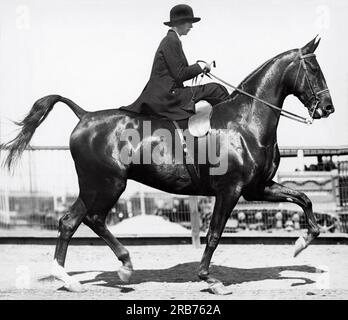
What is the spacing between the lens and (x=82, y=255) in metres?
11.5

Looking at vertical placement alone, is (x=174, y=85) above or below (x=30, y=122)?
above

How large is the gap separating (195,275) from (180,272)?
1.16 ft

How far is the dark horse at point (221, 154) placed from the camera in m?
7.68

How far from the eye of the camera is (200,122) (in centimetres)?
774

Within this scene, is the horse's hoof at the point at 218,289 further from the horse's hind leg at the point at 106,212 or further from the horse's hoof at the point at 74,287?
the horse's hoof at the point at 74,287

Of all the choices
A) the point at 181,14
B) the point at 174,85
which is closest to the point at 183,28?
the point at 181,14

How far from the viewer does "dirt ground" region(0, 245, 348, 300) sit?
7.45m

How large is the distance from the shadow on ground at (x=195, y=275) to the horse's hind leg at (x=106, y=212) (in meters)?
0.25

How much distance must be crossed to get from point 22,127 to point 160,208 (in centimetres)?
524

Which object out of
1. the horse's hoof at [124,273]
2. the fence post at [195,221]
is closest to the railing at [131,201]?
the fence post at [195,221]

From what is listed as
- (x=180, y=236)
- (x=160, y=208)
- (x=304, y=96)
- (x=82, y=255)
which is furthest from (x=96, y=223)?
(x=160, y=208)

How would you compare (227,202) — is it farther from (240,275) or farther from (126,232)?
(126,232)

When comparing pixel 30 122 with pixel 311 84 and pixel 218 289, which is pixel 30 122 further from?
pixel 311 84

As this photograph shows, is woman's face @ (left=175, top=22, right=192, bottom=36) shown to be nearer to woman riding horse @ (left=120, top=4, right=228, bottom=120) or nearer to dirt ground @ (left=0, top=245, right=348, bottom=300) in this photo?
woman riding horse @ (left=120, top=4, right=228, bottom=120)
